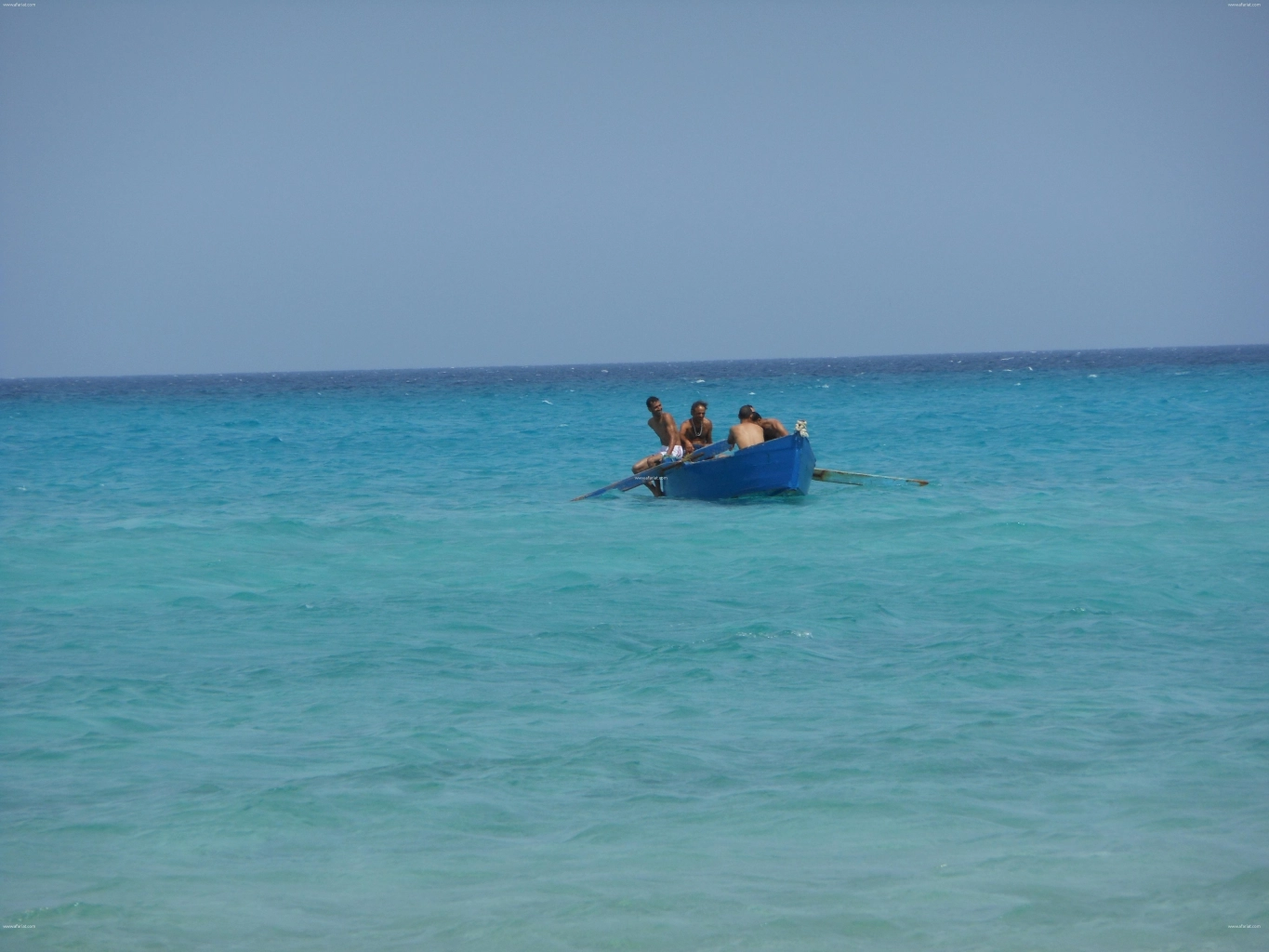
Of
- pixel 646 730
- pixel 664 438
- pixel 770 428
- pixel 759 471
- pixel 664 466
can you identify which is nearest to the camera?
pixel 646 730

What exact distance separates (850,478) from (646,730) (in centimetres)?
1203

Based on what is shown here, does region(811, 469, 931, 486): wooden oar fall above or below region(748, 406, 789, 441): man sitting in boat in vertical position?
below

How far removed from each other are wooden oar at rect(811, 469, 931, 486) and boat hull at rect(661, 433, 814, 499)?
523mm

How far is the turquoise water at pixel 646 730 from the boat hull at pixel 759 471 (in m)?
0.64

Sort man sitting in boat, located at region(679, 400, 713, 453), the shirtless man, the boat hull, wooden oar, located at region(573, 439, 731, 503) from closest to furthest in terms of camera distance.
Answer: the boat hull → the shirtless man → wooden oar, located at region(573, 439, 731, 503) → man sitting in boat, located at region(679, 400, 713, 453)

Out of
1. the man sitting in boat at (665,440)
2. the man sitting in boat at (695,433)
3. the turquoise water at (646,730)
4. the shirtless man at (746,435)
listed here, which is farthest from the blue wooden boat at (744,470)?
the turquoise water at (646,730)

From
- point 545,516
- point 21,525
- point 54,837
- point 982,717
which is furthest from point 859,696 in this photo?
point 21,525

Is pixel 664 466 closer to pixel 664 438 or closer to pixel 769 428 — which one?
pixel 664 438

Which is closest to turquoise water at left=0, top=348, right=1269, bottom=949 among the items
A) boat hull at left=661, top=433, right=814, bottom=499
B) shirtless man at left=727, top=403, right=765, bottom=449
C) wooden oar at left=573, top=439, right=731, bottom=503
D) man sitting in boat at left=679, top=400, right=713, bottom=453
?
boat hull at left=661, top=433, right=814, bottom=499

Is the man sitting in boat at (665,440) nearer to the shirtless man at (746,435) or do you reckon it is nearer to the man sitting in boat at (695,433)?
the man sitting in boat at (695,433)

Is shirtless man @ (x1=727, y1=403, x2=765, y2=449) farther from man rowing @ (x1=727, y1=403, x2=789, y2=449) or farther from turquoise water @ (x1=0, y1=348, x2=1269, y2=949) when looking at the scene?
turquoise water @ (x1=0, y1=348, x2=1269, y2=949)

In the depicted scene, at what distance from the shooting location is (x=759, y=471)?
15164 mm

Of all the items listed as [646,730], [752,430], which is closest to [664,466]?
[752,430]

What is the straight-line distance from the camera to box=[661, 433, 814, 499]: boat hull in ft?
49.2
